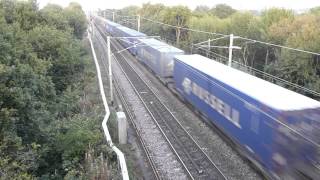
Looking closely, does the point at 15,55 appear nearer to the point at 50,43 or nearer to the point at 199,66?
the point at 50,43

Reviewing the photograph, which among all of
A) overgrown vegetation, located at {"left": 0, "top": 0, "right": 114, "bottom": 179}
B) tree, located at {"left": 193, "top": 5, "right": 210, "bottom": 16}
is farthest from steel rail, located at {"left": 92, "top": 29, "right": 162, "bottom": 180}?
tree, located at {"left": 193, "top": 5, "right": 210, "bottom": 16}

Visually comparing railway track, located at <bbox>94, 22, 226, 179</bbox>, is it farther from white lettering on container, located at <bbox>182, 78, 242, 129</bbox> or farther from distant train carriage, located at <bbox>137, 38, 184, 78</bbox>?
white lettering on container, located at <bbox>182, 78, 242, 129</bbox>

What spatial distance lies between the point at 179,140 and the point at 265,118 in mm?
6258

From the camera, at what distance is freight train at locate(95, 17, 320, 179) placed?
38.2 ft

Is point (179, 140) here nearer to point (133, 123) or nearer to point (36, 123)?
point (133, 123)

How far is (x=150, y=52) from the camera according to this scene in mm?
32594

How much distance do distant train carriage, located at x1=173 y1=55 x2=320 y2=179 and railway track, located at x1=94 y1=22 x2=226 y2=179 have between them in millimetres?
1597

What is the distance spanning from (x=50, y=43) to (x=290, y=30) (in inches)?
839

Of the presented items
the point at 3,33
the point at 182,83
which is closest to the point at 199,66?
the point at 182,83

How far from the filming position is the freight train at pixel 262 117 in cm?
1166

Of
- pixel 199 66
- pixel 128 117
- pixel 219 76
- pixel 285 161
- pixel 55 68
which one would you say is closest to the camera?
pixel 285 161

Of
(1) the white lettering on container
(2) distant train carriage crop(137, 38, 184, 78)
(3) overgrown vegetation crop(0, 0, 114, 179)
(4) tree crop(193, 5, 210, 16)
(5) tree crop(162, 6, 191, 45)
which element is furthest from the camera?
(4) tree crop(193, 5, 210, 16)

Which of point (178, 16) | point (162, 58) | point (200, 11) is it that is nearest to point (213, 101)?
point (162, 58)

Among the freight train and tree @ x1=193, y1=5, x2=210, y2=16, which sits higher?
tree @ x1=193, y1=5, x2=210, y2=16
